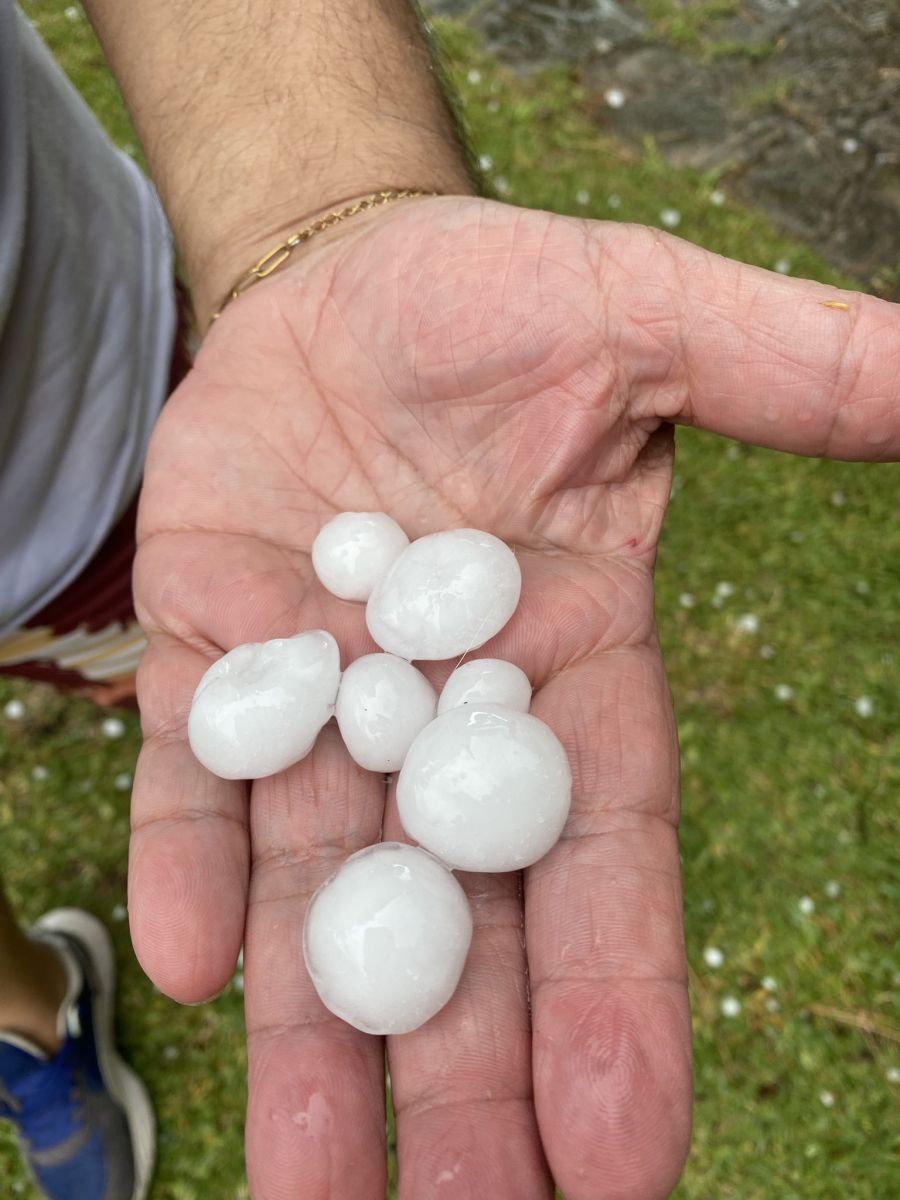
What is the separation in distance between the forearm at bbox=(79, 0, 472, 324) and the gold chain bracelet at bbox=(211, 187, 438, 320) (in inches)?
1.0

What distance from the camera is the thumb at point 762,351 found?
1042mm

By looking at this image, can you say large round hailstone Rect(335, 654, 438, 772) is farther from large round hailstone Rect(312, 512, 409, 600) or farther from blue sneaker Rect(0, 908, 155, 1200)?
blue sneaker Rect(0, 908, 155, 1200)

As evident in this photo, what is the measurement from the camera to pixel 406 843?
106cm

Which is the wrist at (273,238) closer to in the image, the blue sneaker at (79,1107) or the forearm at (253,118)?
the forearm at (253,118)

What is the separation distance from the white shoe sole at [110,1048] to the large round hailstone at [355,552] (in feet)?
3.50

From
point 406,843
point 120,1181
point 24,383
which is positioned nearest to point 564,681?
point 406,843

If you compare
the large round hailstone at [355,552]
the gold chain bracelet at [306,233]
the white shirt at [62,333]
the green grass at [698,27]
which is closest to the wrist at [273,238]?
the gold chain bracelet at [306,233]

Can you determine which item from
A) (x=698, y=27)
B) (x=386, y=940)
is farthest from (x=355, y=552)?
(x=698, y=27)

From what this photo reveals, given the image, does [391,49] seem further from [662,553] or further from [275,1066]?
[275,1066]

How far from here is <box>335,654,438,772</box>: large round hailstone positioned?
42.1 inches

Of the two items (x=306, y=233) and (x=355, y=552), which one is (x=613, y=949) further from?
(x=306, y=233)

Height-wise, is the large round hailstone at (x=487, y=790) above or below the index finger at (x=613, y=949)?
above

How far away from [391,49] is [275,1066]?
148 cm

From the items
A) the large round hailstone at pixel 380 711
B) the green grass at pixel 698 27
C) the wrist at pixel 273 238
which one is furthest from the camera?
the green grass at pixel 698 27
